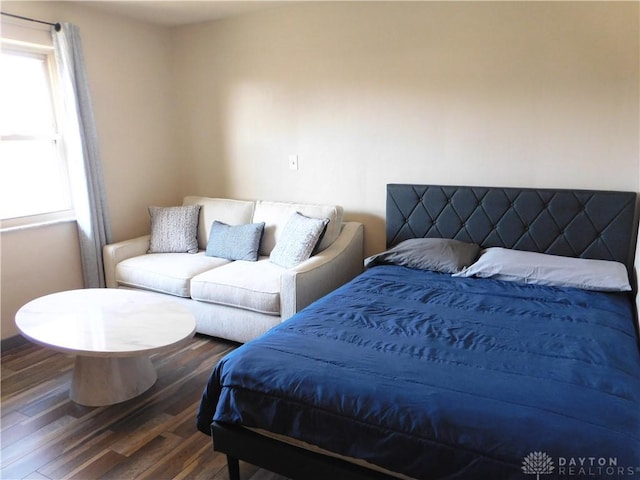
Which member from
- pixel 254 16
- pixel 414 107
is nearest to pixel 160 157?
pixel 254 16

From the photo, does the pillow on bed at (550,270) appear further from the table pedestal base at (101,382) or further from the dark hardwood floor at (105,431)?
the table pedestal base at (101,382)

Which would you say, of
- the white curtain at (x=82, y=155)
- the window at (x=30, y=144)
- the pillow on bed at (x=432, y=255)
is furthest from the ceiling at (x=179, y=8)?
the pillow on bed at (x=432, y=255)

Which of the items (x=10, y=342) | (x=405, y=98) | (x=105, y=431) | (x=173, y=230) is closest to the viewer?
(x=105, y=431)

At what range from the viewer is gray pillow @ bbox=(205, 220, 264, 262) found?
349 centimetres

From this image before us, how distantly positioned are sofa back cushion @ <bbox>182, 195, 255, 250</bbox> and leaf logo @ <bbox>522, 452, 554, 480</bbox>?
286cm

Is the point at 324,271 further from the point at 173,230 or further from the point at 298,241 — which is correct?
the point at 173,230

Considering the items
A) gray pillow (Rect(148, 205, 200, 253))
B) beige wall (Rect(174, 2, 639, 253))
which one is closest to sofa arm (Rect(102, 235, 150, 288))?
gray pillow (Rect(148, 205, 200, 253))

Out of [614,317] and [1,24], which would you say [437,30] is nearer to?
[614,317]

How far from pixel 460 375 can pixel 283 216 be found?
7.29ft

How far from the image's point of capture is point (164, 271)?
329 centimetres

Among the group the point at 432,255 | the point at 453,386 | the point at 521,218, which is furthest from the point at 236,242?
the point at 453,386

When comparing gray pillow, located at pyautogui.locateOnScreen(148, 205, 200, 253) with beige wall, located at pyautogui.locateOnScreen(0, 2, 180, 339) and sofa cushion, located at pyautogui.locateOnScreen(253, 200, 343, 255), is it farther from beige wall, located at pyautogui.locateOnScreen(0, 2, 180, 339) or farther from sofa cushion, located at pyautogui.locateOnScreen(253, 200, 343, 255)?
sofa cushion, located at pyautogui.locateOnScreen(253, 200, 343, 255)

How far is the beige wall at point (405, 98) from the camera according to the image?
108 inches

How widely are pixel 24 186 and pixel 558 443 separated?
142 inches
